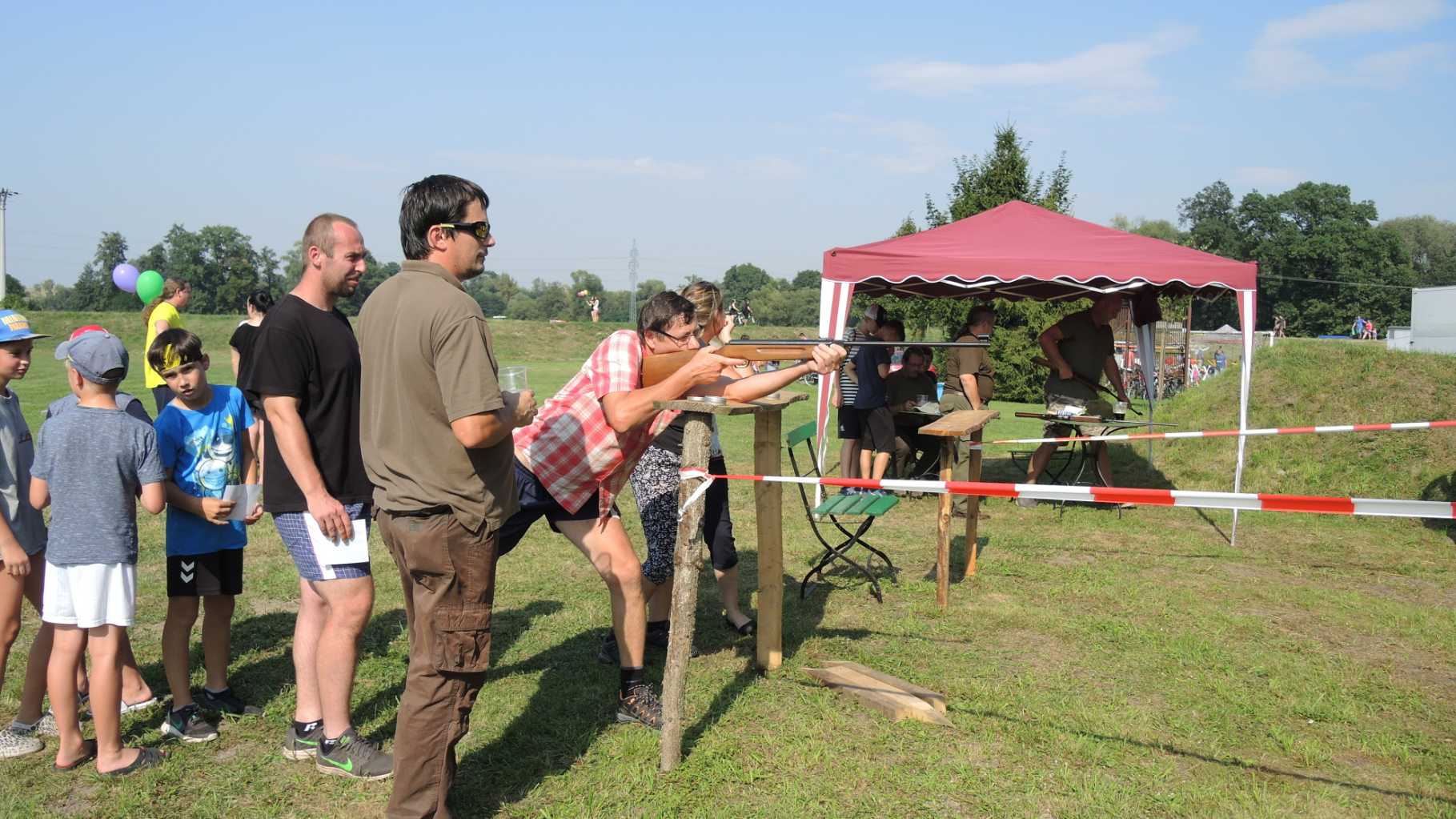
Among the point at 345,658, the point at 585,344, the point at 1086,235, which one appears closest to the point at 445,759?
the point at 345,658

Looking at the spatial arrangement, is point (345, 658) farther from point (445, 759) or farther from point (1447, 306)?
point (1447, 306)

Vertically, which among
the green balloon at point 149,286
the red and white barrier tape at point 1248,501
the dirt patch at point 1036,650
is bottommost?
the dirt patch at point 1036,650

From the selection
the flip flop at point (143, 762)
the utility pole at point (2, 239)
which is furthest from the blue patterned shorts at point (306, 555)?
the utility pole at point (2, 239)

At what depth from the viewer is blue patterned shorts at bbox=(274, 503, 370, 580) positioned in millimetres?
3348

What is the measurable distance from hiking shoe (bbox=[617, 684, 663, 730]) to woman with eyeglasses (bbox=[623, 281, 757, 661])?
66cm

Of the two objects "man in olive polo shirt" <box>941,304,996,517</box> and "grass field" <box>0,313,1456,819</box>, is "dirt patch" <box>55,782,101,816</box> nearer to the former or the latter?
"grass field" <box>0,313,1456,819</box>

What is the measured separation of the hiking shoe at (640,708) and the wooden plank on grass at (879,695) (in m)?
0.86

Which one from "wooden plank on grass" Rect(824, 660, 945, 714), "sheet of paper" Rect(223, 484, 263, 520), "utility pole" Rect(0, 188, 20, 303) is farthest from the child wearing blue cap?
"utility pole" Rect(0, 188, 20, 303)

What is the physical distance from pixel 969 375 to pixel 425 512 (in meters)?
7.38

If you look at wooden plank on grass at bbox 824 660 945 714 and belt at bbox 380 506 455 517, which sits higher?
belt at bbox 380 506 455 517

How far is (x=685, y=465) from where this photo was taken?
11.8ft

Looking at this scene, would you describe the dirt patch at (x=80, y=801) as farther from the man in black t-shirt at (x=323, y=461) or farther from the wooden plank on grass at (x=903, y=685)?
the wooden plank on grass at (x=903, y=685)

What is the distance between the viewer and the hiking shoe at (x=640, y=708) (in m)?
3.94

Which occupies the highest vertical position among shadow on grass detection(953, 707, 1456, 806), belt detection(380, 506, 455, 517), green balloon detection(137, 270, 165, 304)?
green balloon detection(137, 270, 165, 304)
